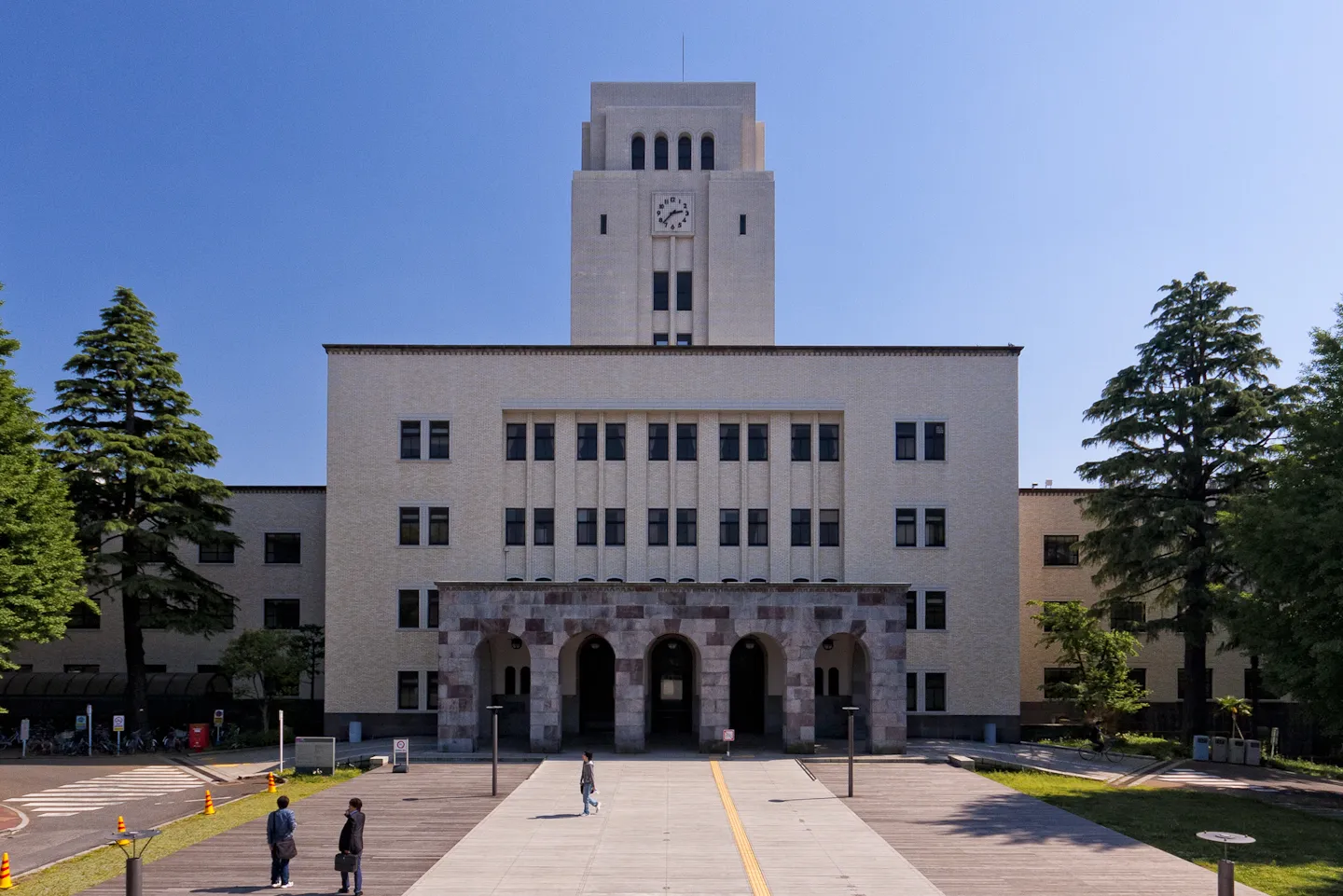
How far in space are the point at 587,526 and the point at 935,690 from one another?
15930 mm

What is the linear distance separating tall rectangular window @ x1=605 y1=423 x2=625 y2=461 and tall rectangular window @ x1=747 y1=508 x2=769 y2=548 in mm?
5925

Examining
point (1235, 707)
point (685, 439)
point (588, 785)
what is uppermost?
point (685, 439)

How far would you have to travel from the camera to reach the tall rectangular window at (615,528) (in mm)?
41969

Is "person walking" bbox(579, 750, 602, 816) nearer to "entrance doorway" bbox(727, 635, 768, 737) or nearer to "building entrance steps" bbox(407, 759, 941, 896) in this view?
"building entrance steps" bbox(407, 759, 941, 896)

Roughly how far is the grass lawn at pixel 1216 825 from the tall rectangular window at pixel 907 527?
1092 cm

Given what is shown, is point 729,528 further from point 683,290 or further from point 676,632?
point 683,290

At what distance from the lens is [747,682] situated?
140 feet

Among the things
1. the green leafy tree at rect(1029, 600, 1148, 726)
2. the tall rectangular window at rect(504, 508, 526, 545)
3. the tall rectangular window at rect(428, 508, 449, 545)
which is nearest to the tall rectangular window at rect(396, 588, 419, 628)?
the tall rectangular window at rect(428, 508, 449, 545)

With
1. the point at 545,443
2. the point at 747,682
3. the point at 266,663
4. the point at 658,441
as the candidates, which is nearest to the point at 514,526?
the point at 545,443

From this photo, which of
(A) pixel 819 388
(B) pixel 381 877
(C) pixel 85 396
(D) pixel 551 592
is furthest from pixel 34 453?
(A) pixel 819 388

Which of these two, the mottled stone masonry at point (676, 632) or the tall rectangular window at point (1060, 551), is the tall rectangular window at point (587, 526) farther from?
the tall rectangular window at point (1060, 551)

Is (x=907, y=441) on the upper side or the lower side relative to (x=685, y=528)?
upper

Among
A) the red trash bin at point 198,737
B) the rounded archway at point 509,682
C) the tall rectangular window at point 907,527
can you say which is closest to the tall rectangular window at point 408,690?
the rounded archway at point 509,682

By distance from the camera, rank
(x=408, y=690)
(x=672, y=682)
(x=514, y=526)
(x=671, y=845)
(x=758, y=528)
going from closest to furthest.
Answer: (x=671, y=845)
(x=408, y=690)
(x=758, y=528)
(x=514, y=526)
(x=672, y=682)
